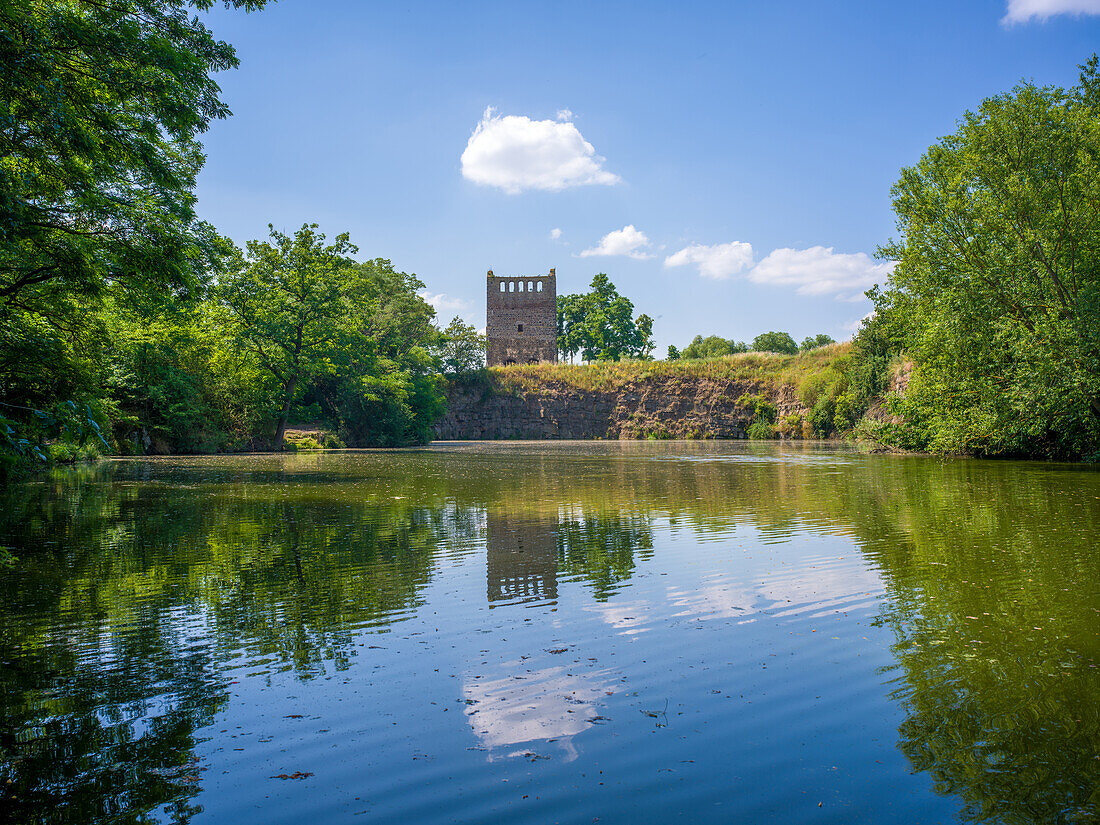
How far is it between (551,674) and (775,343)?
391ft

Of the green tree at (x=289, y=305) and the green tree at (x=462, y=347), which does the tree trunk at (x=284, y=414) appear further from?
the green tree at (x=462, y=347)

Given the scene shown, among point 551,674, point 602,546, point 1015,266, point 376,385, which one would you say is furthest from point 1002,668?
point 376,385

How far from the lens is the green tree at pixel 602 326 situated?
88750 mm

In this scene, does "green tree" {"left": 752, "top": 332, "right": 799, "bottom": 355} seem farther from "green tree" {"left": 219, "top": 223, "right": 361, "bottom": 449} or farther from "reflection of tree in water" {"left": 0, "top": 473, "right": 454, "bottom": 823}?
"reflection of tree in water" {"left": 0, "top": 473, "right": 454, "bottom": 823}

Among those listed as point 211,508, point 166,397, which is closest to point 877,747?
point 211,508

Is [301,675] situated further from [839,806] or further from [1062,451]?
[1062,451]

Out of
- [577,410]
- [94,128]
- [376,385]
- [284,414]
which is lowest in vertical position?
[284,414]

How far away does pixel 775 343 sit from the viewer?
116438mm

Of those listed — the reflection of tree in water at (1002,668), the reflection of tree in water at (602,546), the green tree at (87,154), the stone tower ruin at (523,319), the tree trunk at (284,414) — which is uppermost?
the stone tower ruin at (523,319)

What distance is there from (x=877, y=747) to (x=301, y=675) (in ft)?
10.3

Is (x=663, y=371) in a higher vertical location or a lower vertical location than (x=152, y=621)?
higher

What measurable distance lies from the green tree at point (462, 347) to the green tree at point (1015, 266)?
40538 millimetres

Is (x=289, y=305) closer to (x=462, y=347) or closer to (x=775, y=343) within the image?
(x=462, y=347)

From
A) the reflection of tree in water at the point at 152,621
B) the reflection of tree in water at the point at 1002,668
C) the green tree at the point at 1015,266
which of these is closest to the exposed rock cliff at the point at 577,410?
the green tree at the point at 1015,266
